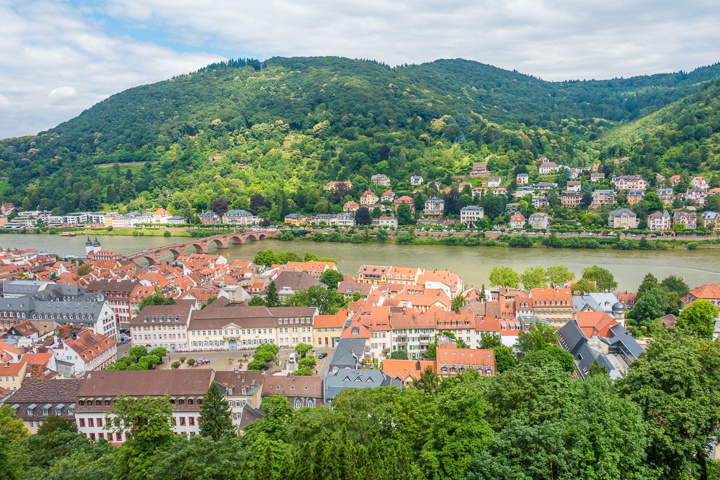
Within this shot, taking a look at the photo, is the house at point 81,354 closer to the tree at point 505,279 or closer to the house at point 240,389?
the house at point 240,389

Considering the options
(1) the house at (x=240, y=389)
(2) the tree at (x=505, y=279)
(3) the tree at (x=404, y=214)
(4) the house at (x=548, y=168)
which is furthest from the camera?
(4) the house at (x=548, y=168)

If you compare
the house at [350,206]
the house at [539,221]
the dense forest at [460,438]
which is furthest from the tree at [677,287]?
the house at [350,206]

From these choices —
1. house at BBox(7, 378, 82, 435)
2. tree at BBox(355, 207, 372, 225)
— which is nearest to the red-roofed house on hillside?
house at BBox(7, 378, 82, 435)

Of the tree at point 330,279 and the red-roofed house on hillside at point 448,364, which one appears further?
the tree at point 330,279

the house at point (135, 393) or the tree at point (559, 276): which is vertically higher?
the tree at point (559, 276)

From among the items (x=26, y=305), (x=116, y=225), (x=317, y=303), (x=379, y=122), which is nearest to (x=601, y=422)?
(x=317, y=303)

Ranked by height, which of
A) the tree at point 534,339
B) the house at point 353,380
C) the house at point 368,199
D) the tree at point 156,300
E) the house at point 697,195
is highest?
the house at point 368,199

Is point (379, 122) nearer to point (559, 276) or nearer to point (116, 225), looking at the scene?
point (116, 225)
